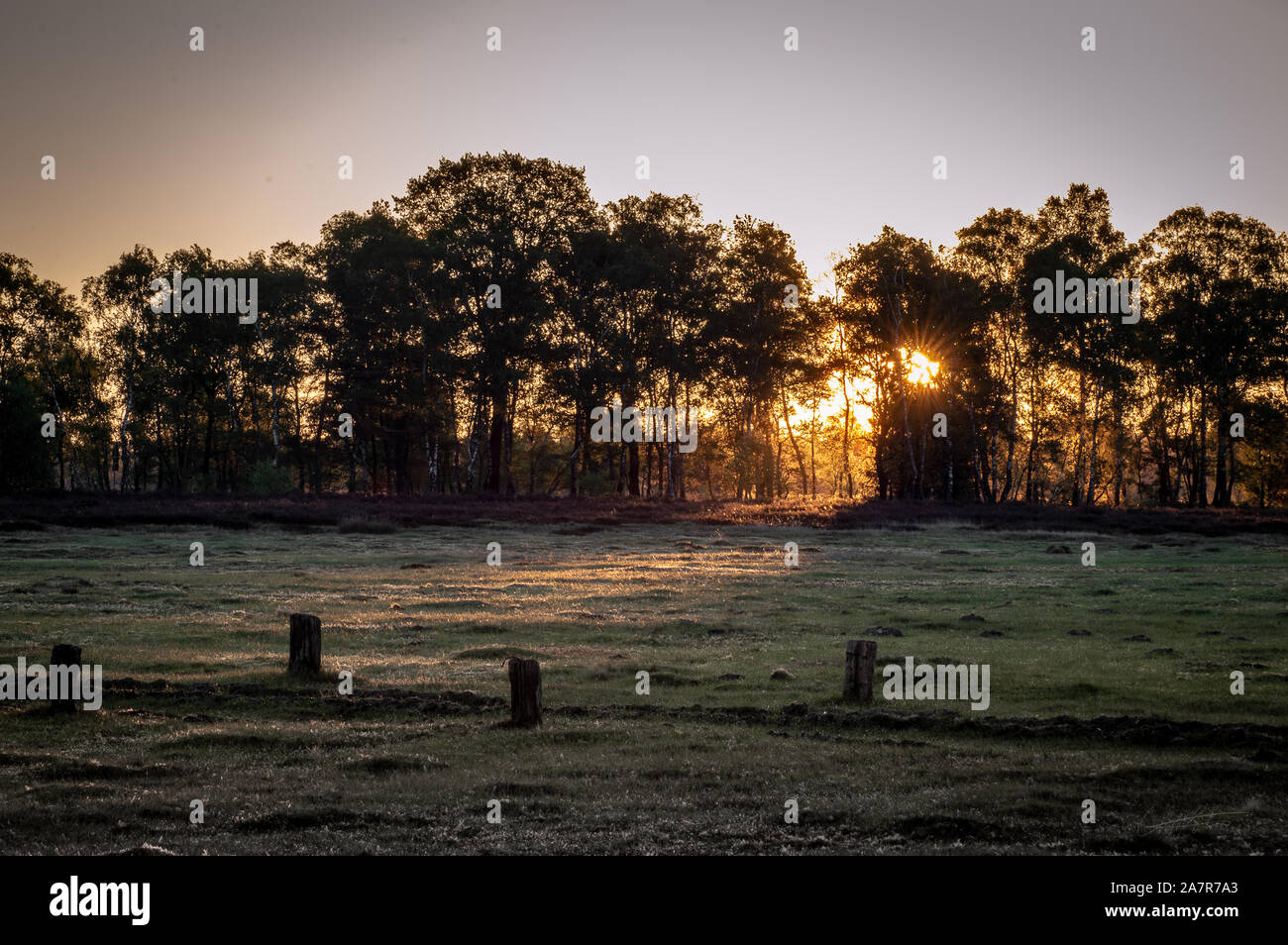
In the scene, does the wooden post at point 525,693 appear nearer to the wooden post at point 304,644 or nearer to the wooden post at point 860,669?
the wooden post at point 304,644

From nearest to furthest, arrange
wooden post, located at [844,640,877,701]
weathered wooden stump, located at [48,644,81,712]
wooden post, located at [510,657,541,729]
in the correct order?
1. wooden post, located at [510,657,541,729]
2. weathered wooden stump, located at [48,644,81,712]
3. wooden post, located at [844,640,877,701]

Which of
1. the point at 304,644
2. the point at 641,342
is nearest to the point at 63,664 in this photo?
the point at 304,644

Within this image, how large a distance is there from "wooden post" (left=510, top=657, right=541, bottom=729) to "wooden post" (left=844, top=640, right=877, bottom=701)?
21.5 ft

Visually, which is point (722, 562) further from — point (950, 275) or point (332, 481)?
point (332, 481)

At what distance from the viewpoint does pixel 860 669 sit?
2108 cm

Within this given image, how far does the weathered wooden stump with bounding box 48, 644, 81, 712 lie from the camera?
19312mm

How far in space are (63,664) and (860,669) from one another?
15853mm

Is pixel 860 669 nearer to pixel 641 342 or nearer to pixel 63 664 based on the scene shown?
pixel 63 664

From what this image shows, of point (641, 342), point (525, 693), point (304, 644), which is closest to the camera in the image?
point (525, 693)

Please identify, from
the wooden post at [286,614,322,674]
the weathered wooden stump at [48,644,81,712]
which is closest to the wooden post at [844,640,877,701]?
the wooden post at [286,614,322,674]

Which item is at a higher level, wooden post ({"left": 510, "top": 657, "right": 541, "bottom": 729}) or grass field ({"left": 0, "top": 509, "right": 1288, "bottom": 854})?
wooden post ({"left": 510, "top": 657, "right": 541, "bottom": 729})

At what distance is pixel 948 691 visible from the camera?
861 inches

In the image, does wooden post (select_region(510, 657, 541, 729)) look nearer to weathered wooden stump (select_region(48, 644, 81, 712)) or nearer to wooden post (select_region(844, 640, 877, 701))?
wooden post (select_region(844, 640, 877, 701))
